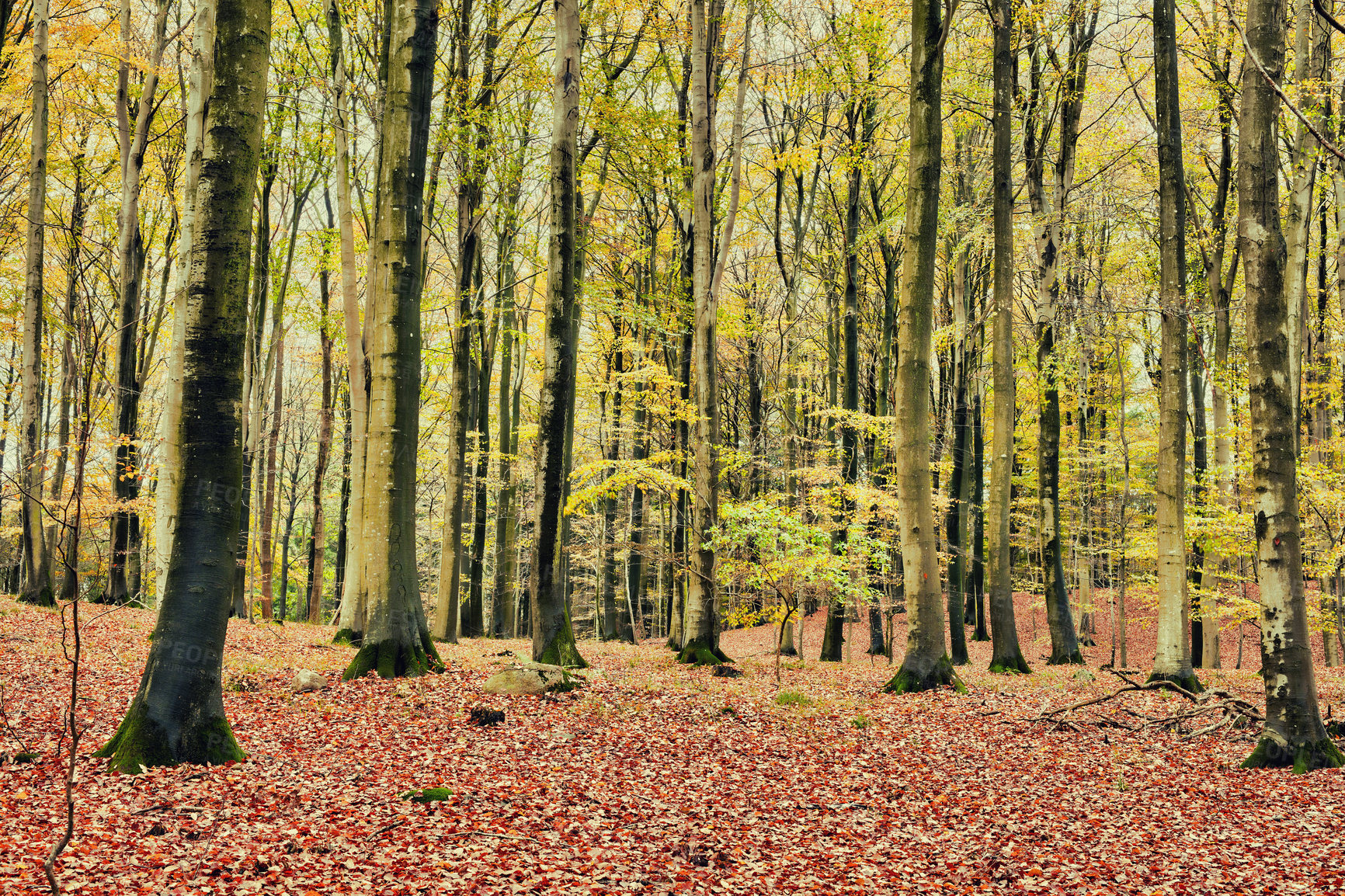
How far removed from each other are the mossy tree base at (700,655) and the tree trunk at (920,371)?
310cm

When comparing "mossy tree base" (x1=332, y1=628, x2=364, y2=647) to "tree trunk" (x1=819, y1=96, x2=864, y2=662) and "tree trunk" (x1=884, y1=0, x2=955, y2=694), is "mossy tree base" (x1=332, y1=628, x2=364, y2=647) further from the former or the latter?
"tree trunk" (x1=819, y1=96, x2=864, y2=662)

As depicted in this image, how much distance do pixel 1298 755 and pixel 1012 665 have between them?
256 inches

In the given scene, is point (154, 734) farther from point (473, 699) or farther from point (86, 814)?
point (473, 699)

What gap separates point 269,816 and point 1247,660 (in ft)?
92.8

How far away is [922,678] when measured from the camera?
10.6 m

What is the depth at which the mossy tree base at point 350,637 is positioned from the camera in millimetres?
11922

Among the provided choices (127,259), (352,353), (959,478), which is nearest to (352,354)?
(352,353)

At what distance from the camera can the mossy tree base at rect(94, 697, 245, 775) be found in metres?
5.11

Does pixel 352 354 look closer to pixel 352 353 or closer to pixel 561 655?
pixel 352 353

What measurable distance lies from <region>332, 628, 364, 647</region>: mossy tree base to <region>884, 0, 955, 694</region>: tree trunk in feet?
26.2

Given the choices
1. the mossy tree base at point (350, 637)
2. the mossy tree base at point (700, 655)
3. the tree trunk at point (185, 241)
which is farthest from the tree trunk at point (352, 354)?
the mossy tree base at point (700, 655)

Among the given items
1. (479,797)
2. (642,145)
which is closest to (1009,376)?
(642,145)

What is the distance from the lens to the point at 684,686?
10625 millimetres

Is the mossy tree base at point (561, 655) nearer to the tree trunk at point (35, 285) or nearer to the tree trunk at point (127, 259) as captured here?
the tree trunk at point (127, 259)
